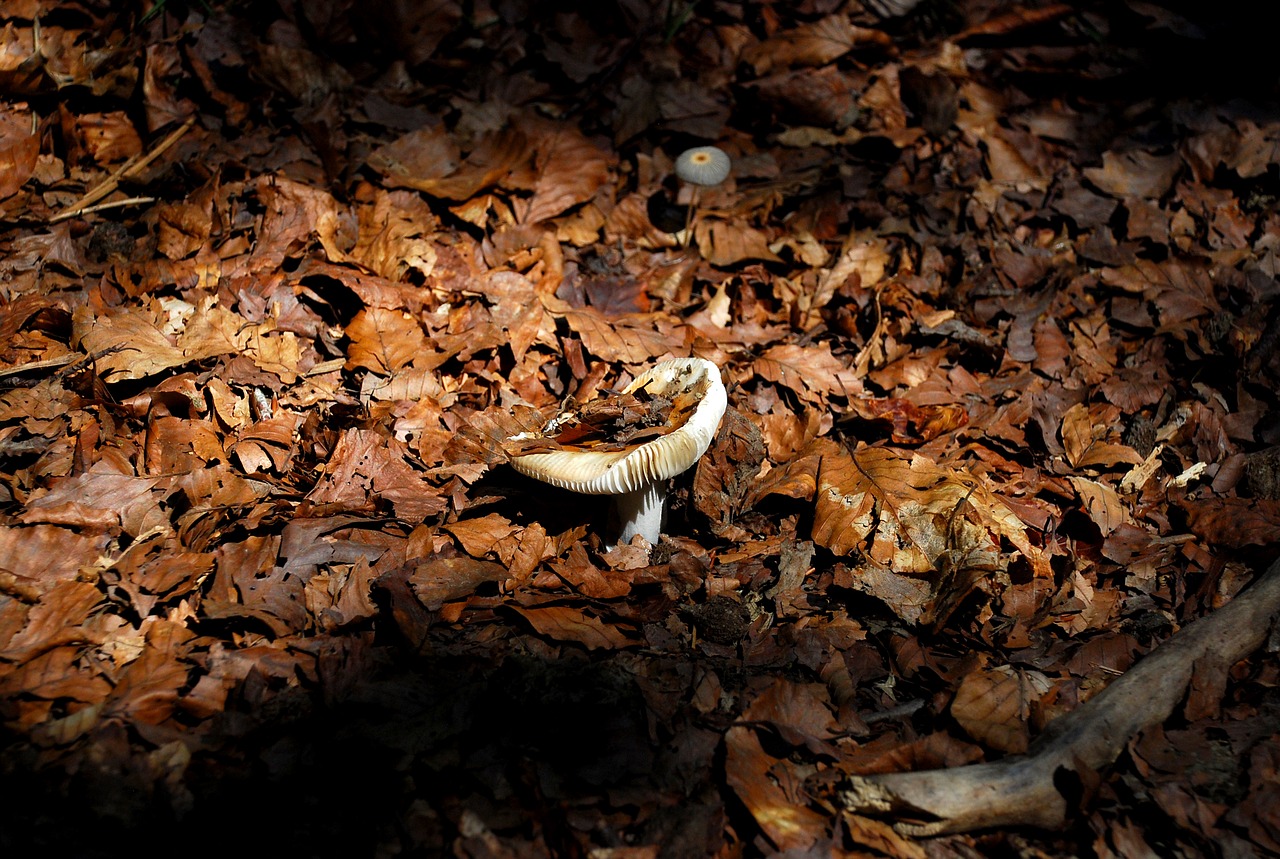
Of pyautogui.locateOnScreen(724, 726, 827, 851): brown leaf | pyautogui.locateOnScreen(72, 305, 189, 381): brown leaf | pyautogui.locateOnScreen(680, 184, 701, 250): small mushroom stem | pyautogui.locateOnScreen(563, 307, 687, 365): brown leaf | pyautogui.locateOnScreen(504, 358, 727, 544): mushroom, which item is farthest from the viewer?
pyautogui.locateOnScreen(680, 184, 701, 250): small mushroom stem

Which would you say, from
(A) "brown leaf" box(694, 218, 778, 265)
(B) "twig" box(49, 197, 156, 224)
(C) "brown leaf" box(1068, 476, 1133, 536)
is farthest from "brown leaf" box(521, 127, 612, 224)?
(C) "brown leaf" box(1068, 476, 1133, 536)

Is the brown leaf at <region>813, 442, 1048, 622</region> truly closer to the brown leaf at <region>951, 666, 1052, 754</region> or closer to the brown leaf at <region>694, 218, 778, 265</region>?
the brown leaf at <region>951, 666, 1052, 754</region>

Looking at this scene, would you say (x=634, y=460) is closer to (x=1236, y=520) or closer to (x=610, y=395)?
(x=610, y=395)

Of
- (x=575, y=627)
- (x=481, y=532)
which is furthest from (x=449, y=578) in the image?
(x=575, y=627)

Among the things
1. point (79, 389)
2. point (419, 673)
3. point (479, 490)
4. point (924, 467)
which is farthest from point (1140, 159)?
point (79, 389)

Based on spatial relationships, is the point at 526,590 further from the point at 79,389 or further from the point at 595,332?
the point at 79,389

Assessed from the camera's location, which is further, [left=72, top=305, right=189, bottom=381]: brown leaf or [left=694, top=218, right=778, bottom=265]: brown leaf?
[left=694, top=218, right=778, bottom=265]: brown leaf

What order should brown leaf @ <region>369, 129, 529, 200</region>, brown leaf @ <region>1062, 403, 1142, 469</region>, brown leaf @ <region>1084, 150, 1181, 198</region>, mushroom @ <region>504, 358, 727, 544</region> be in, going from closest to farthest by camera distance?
mushroom @ <region>504, 358, 727, 544</region> → brown leaf @ <region>1062, 403, 1142, 469</region> → brown leaf @ <region>369, 129, 529, 200</region> → brown leaf @ <region>1084, 150, 1181, 198</region>

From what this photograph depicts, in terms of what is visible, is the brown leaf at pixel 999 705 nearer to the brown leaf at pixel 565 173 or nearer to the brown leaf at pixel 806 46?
the brown leaf at pixel 565 173
